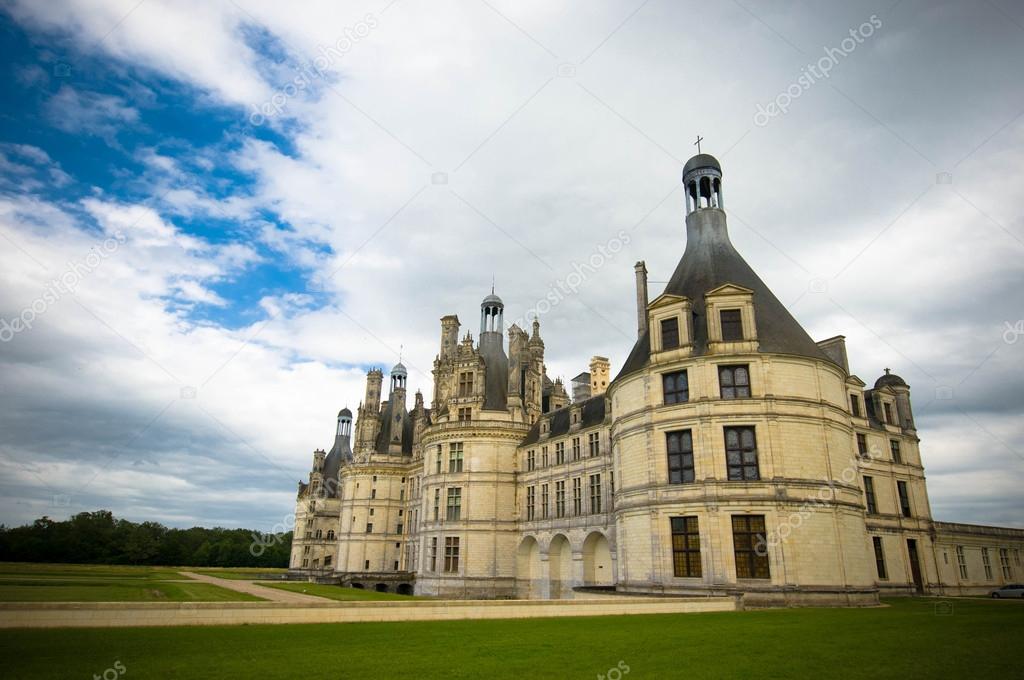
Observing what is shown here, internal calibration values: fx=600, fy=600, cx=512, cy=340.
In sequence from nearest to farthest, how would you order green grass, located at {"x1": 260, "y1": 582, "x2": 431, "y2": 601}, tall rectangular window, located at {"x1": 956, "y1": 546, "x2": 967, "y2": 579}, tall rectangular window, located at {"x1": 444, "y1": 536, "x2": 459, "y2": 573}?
green grass, located at {"x1": 260, "y1": 582, "x2": 431, "y2": 601}
tall rectangular window, located at {"x1": 956, "y1": 546, "x2": 967, "y2": 579}
tall rectangular window, located at {"x1": 444, "y1": 536, "x2": 459, "y2": 573}

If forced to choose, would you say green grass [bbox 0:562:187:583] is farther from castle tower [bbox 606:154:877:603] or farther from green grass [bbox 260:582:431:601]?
castle tower [bbox 606:154:877:603]

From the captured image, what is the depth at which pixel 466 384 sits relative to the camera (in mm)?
50375

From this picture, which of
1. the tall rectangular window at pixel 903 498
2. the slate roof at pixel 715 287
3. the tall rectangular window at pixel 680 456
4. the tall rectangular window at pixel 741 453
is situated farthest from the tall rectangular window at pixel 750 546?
the tall rectangular window at pixel 903 498

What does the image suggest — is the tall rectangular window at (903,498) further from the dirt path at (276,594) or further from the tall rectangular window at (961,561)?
the dirt path at (276,594)

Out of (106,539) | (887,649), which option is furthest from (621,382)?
(106,539)

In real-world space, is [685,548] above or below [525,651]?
above

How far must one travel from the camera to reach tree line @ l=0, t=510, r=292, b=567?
75562 mm

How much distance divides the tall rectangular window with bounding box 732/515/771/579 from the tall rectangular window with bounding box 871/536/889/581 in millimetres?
16437

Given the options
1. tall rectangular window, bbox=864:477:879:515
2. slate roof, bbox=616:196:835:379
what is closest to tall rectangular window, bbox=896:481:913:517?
tall rectangular window, bbox=864:477:879:515

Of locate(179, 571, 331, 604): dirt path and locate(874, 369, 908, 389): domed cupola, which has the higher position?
locate(874, 369, 908, 389): domed cupola

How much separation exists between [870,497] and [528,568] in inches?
978

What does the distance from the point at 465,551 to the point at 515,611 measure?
29.2 meters

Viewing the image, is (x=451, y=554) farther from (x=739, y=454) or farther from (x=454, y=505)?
(x=739, y=454)

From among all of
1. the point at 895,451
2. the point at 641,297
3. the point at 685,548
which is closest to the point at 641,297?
the point at 641,297
